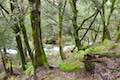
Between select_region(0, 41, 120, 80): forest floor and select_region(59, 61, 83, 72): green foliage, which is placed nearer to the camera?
select_region(0, 41, 120, 80): forest floor

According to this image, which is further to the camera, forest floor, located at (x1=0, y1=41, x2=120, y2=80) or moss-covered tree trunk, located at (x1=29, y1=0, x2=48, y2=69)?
moss-covered tree trunk, located at (x1=29, y1=0, x2=48, y2=69)

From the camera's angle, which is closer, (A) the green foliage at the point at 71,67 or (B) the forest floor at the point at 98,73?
(B) the forest floor at the point at 98,73

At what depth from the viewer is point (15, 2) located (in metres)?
12.3

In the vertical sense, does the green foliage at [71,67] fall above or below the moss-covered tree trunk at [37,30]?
below

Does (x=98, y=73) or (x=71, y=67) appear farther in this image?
(x=71, y=67)

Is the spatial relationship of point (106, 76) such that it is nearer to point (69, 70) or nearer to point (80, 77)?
point (80, 77)

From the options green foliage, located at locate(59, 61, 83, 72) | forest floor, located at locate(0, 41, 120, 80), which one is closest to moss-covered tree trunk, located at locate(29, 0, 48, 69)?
forest floor, located at locate(0, 41, 120, 80)

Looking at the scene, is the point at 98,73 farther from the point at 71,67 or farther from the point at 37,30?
the point at 37,30

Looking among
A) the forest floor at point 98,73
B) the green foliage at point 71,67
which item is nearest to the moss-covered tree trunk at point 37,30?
the forest floor at point 98,73

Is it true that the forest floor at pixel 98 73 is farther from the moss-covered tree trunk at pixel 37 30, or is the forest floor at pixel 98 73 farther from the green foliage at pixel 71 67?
the moss-covered tree trunk at pixel 37 30

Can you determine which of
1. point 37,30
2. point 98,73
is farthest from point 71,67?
point 37,30

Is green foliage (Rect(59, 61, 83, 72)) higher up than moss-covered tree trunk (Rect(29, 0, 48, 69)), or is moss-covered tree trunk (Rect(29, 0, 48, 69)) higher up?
moss-covered tree trunk (Rect(29, 0, 48, 69))

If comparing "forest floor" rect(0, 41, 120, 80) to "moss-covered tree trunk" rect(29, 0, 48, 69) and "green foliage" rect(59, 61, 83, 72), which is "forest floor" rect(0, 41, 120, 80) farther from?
"moss-covered tree trunk" rect(29, 0, 48, 69)

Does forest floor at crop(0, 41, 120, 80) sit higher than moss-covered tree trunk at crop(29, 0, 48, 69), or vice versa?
moss-covered tree trunk at crop(29, 0, 48, 69)
